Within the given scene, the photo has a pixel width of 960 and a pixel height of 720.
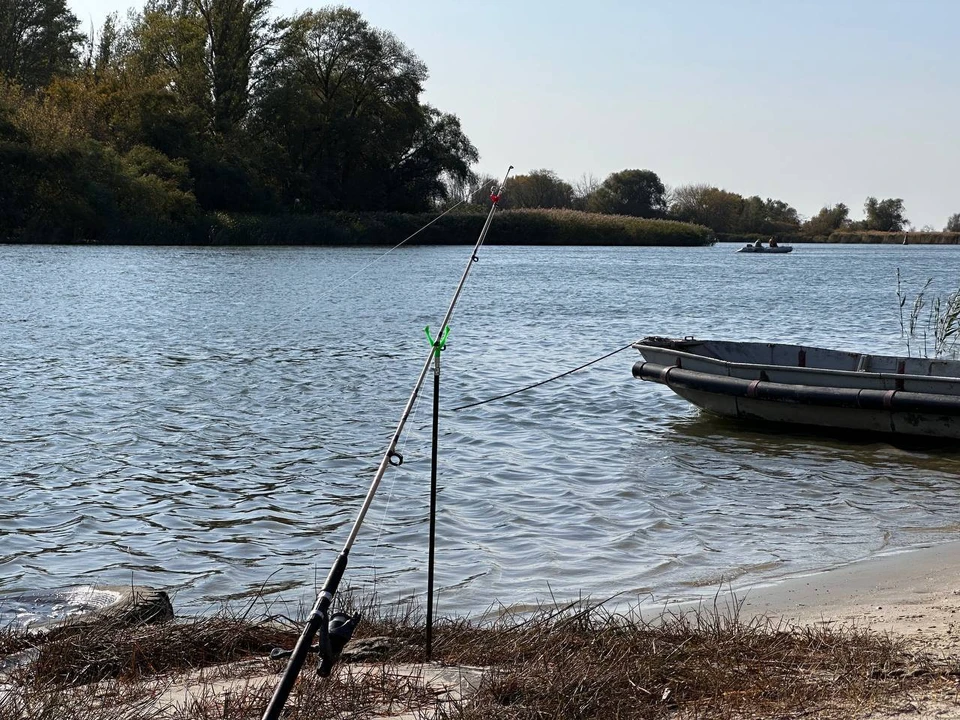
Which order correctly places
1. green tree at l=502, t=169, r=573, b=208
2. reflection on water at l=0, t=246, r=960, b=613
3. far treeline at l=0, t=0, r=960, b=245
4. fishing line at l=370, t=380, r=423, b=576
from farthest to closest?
green tree at l=502, t=169, r=573, b=208
far treeline at l=0, t=0, r=960, b=245
fishing line at l=370, t=380, r=423, b=576
reflection on water at l=0, t=246, r=960, b=613

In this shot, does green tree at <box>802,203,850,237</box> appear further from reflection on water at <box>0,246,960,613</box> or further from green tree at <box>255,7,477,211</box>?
reflection on water at <box>0,246,960,613</box>

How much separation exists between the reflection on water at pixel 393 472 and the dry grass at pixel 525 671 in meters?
1.59

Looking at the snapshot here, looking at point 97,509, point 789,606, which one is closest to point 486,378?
point 97,509

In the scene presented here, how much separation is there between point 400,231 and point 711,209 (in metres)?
59.3

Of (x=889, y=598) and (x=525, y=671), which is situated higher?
(x=525, y=671)

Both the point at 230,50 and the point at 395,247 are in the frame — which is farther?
the point at 230,50

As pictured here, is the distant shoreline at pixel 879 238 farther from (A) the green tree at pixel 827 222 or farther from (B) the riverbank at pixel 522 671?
(B) the riverbank at pixel 522 671

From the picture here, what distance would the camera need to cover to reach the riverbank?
3.88 m

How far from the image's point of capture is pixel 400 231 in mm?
64250

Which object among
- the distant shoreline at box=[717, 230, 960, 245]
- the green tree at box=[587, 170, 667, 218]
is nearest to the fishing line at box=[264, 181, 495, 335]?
the green tree at box=[587, 170, 667, 218]

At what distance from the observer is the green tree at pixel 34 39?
219 feet

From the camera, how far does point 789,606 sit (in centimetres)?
623

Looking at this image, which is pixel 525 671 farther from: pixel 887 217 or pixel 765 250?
pixel 887 217

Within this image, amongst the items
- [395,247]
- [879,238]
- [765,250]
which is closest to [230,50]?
[765,250]
